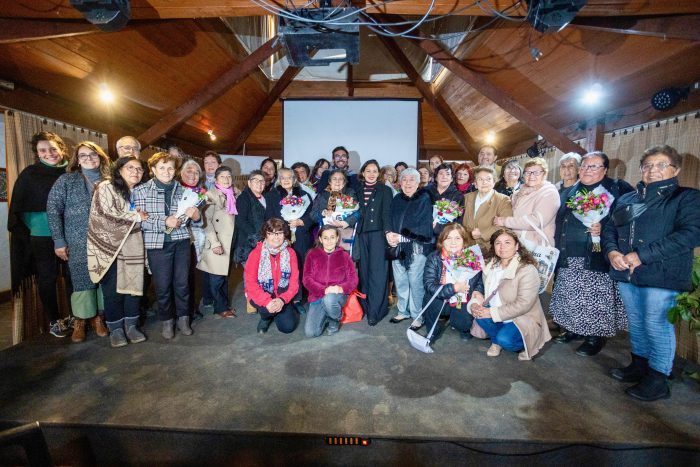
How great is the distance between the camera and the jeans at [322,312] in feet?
9.72

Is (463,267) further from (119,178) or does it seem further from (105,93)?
(105,93)

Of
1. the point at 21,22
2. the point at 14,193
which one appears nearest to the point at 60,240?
the point at 14,193

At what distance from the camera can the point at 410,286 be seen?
10.8 feet

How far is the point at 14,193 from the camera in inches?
103

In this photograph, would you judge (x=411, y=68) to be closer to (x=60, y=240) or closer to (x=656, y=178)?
(x=656, y=178)

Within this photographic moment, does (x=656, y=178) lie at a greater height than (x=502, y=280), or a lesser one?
greater

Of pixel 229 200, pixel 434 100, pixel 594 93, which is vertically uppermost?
pixel 434 100

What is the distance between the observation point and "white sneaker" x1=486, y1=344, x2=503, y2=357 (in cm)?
260

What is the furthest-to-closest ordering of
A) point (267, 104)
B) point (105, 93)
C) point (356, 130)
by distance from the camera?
point (267, 104) < point (356, 130) < point (105, 93)

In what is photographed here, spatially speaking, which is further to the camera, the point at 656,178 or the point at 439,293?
the point at 439,293

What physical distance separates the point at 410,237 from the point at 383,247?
0.31 meters

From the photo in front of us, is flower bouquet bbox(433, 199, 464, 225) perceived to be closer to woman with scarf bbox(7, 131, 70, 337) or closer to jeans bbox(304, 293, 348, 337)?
jeans bbox(304, 293, 348, 337)

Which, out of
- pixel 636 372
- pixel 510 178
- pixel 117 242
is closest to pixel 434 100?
pixel 510 178

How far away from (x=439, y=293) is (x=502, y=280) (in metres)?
0.54
